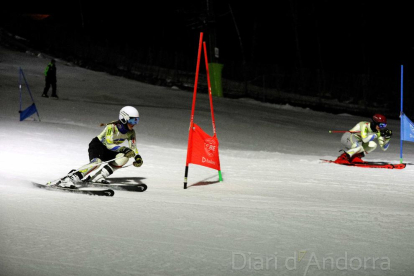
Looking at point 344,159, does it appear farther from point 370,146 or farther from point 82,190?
point 82,190

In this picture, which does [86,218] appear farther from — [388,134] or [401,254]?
[388,134]

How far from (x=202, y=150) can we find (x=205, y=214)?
10.4 feet

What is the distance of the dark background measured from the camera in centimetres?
3441

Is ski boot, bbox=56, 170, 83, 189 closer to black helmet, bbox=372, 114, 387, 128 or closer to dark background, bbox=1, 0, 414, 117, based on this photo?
black helmet, bbox=372, 114, 387, 128

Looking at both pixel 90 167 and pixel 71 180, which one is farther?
pixel 90 167

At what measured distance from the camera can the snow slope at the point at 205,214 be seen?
5102 mm

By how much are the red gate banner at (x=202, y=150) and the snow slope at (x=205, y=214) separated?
1.46 ft

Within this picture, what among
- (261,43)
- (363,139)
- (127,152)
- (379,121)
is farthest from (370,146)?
(261,43)

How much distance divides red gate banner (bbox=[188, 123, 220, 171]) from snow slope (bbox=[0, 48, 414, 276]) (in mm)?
446

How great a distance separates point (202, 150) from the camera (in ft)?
33.6

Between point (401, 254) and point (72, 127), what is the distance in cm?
1369

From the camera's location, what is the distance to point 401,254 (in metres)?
5.55

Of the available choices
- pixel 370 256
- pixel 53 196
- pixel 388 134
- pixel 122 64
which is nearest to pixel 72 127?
pixel 388 134

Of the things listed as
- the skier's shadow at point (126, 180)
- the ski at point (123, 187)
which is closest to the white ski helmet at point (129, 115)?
the ski at point (123, 187)
